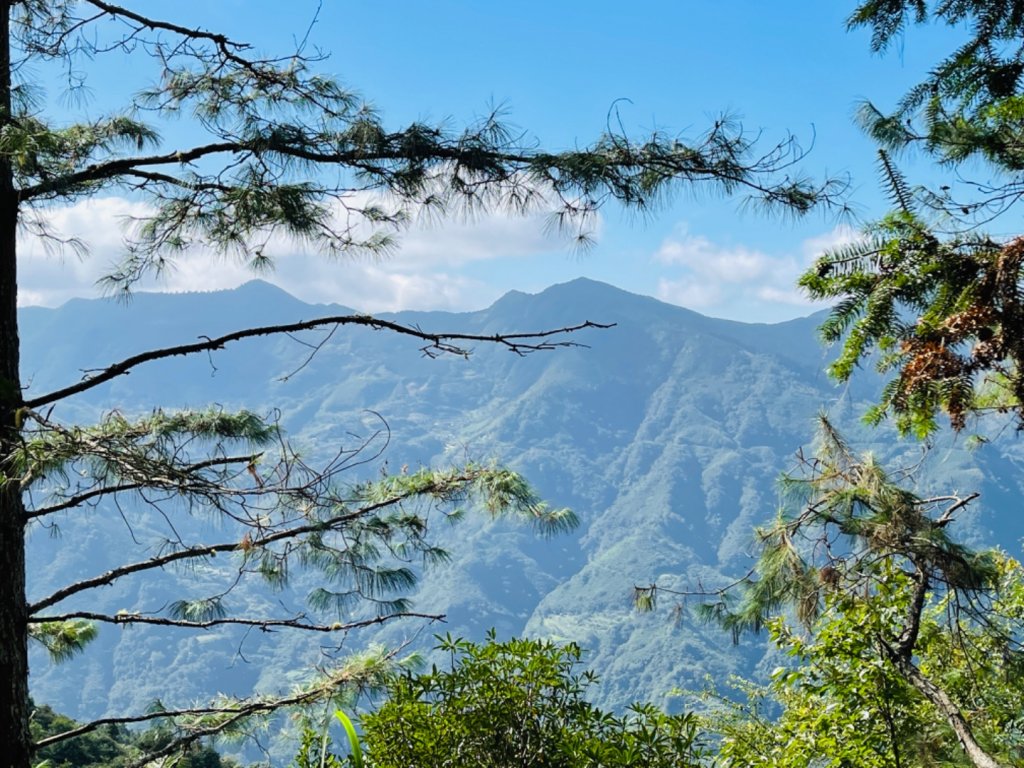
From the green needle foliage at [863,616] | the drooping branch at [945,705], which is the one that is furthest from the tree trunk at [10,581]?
the drooping branch at [945,705]

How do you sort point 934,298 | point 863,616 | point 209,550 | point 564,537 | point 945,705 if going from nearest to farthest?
point 934,298 → point 945,705 → point 863,616 → point 209,550 → point 564,537

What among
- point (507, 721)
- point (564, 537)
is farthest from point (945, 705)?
point (564, 537)

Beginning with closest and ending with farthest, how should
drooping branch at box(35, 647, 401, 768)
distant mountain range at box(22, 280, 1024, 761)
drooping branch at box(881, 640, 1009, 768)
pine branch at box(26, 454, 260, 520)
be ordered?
pine branch at box(26, 454, 260, 520) < drooping branch at box(881, 640, 1009, 768) < drooping branch at box(35, 647, 401, 768) < distant mountain range at box(22, 280, 1024, 761)

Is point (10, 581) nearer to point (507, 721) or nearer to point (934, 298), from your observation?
point (507, 721)

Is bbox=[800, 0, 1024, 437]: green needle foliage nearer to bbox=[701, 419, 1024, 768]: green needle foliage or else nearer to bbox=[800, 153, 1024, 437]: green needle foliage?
bbox=[800, 153, 1024, 437]: green needle foliage

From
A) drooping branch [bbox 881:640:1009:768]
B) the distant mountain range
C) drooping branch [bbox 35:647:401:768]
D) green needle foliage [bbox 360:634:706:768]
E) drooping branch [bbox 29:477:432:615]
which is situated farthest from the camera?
the distant mountain range

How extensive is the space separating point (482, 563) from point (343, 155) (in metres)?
150

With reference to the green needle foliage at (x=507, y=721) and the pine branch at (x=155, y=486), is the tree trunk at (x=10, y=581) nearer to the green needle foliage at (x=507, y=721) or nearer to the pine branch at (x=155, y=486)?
the pine branch at (x=155, y=486)

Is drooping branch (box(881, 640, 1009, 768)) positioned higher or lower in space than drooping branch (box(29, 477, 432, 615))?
A: lower

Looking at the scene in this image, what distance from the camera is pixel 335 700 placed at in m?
4.20

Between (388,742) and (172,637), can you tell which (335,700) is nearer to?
(388,742)

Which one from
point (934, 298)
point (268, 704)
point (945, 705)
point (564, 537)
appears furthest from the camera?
point (564, 537)

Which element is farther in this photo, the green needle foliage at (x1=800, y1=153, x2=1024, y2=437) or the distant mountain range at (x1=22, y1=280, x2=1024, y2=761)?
the distant mountain range at (x1=22, y1=280, x2=1024, y2=761)

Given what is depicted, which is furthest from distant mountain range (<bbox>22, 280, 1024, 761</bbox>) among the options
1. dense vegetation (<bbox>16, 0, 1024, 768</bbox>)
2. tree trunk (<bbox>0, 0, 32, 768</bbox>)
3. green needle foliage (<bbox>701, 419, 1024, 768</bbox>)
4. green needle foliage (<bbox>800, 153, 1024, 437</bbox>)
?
→ green needle foliage (<bbox>800, 153, 1024, 437</bbox>)
